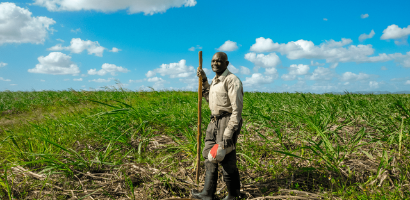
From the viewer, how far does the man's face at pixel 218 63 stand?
2523 mm

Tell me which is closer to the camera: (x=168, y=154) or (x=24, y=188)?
(x=24, y=188)

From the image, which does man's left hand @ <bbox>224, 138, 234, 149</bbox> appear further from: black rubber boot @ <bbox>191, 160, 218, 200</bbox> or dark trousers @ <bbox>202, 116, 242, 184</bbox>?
black rubber boot @ <bbox>191, 160, 218, 200</bbox>

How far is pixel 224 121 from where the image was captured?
2523 millimetres

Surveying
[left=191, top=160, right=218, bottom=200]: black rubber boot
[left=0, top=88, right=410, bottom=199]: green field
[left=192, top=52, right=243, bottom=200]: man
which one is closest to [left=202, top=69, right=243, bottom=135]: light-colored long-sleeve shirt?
[left=192, top=52, right=243, bottom=200]: man

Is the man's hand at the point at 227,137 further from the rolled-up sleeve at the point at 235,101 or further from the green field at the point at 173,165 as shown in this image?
the green field at the point at 173,165

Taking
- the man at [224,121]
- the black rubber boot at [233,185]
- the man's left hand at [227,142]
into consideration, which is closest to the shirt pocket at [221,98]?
the man at [224,121]

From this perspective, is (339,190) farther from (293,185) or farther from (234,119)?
(234,119)

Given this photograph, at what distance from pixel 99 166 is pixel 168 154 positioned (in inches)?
39.7

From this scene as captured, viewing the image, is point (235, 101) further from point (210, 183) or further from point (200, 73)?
point (210, 183)

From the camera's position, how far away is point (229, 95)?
243 cm

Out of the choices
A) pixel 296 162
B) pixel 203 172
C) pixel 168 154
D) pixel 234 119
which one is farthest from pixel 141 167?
pixel 296 162

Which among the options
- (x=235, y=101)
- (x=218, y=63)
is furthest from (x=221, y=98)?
(x=218, y=63)

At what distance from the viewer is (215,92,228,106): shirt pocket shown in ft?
8.16

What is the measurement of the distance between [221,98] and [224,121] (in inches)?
10.2
